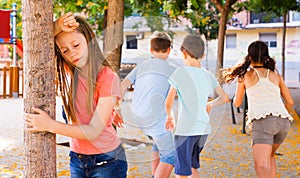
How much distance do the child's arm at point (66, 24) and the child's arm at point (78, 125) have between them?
38 cm

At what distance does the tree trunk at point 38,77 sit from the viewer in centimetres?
238

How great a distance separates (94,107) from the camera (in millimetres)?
2400

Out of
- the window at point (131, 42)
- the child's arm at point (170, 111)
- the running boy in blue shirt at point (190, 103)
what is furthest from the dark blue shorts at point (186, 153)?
the window at point (131, 42)

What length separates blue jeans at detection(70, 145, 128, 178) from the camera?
2.56 metres

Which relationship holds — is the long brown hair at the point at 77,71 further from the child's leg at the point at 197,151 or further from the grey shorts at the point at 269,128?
the grey shorts at the point at 269,128

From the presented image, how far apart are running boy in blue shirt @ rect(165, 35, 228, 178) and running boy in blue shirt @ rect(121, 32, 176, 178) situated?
0.07 metres

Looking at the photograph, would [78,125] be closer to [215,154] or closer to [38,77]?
[38,77]

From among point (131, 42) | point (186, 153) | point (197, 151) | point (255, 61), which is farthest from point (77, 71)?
point (255, 61)

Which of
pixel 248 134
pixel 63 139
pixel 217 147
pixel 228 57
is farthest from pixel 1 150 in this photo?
pixel 228 57

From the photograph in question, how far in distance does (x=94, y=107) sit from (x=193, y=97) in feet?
5.06

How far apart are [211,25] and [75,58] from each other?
1016 inches

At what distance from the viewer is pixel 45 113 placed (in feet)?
7.75

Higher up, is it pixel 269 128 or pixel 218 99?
pixel 218 99

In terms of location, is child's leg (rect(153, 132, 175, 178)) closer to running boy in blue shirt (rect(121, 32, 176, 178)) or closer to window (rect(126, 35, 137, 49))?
running boy in blue shirt (rect(121, 32, 176, 178))
